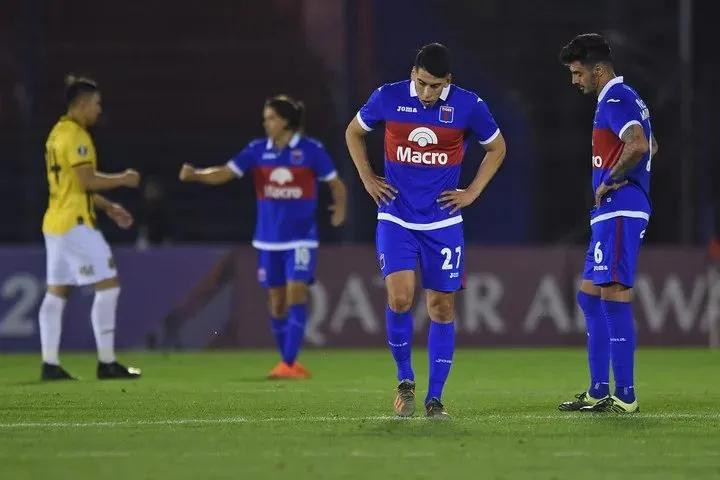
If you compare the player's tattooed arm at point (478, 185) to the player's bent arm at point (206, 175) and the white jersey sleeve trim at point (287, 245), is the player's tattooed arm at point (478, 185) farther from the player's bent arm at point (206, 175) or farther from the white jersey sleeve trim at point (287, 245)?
the white jersey sleeve trim at point (287, 245)

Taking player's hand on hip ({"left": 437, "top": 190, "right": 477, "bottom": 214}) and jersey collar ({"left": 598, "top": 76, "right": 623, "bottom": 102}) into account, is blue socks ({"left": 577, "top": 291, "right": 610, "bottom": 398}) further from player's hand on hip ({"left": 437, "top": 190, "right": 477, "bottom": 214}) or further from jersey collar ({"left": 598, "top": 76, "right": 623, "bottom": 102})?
jersey collar ({"left": 598, "top": 76, "right": 623, "bottom": 102})

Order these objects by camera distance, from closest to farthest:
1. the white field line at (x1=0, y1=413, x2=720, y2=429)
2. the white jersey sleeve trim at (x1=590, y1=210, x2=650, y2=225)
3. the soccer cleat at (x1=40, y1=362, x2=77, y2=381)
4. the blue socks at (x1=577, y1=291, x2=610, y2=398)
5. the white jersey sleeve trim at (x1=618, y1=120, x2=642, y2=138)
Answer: the white field line at (x1=0, y1=413, x2=720, y2=429) < the white jersey sleeve trim at (x1=618, y1=120, x2=642, y2=138) < the white jersey sleeve trim at (x1=590, y1=210, x2=650, y2=225) < the blue socks at (x1=577, y1=291, x2=610, y2=398) < the soccer cleat at (x1=40, y1=362, x2=77, y2=381)

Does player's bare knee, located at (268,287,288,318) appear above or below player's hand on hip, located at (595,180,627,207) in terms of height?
below

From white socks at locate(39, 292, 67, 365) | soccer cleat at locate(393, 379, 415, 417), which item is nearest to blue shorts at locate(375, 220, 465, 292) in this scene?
soccer cleat at locate(393, 379, 415, 417)

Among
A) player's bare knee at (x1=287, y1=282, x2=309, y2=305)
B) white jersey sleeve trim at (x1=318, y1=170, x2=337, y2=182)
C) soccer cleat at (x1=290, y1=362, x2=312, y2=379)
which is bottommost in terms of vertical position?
soccer cleat at (x1=290, y1=362, x2=312, y2=379)

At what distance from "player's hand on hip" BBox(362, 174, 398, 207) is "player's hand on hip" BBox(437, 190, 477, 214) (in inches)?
10.6

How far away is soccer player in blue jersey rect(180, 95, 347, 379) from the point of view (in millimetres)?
13320

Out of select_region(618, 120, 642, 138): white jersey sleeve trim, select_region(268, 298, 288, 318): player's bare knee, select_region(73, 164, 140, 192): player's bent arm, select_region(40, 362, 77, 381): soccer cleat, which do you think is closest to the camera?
select_region(618, 120, 642, 138): white jersey sleeve trim

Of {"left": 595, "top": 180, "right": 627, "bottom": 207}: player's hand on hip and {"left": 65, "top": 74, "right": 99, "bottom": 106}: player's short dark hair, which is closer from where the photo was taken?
{"left": 595, "top": 180, "right": 627, "bottom": 207}: player's hand on hip

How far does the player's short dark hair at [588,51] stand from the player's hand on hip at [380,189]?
4.27ft

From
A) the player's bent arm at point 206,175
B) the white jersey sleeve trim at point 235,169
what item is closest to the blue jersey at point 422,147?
the player's bent arm at point 206,175

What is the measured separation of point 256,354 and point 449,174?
309 inches

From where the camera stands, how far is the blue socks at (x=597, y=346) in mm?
9680

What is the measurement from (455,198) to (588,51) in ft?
3.98
